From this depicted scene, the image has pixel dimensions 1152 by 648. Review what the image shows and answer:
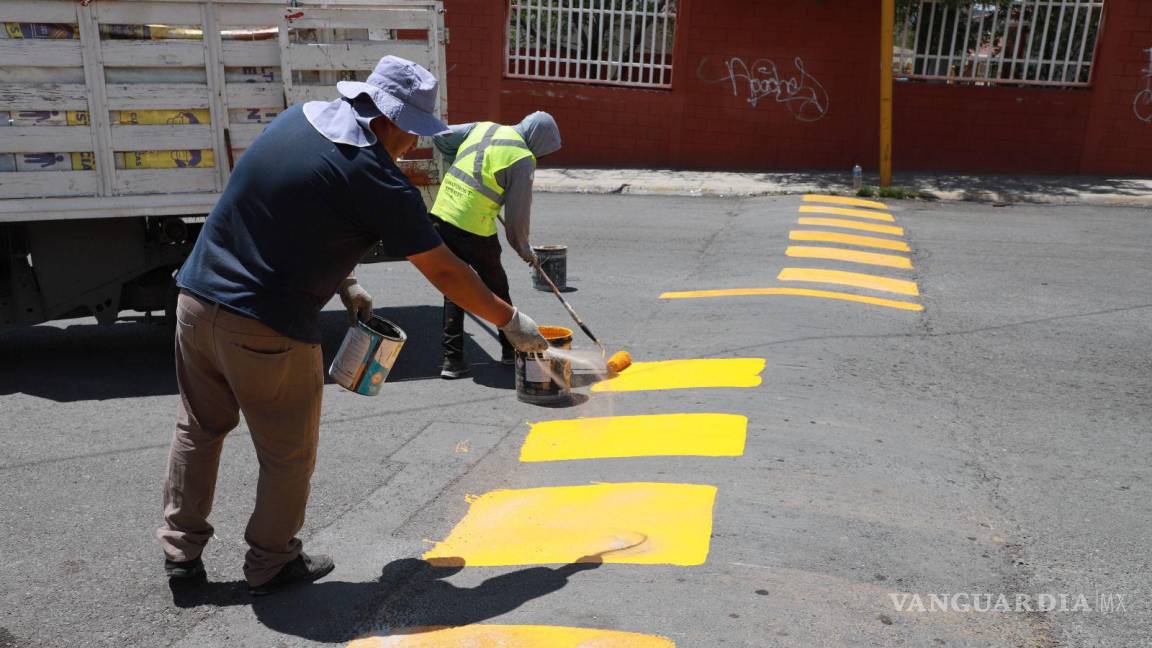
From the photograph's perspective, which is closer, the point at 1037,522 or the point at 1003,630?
the point at 1003,630

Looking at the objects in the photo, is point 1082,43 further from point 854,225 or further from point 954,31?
point 854,225

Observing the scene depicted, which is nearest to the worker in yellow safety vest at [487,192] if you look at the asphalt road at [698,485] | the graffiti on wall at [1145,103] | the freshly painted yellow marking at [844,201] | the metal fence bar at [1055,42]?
the asphalt road at [698,485]

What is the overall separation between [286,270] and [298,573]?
1230mm

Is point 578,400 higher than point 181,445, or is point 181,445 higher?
point 181,445

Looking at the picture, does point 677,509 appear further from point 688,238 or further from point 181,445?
point 688,238

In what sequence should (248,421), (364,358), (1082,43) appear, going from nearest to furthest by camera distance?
(248,421) < (364,358) < (1082,43)

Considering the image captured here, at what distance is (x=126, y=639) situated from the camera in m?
3.84

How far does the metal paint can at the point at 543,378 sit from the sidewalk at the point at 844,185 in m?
8.58

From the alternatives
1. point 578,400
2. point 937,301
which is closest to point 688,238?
point 937,301

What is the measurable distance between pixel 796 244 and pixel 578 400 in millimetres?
4917

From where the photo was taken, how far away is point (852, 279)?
9.29 metres

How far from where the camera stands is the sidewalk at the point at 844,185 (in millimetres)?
14172

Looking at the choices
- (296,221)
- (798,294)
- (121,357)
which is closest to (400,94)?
(296,221)

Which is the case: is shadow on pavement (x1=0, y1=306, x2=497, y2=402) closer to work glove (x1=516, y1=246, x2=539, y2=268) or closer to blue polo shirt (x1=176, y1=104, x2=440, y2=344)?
work glove (x1=516, y1=246, x2=539, y2=268)
